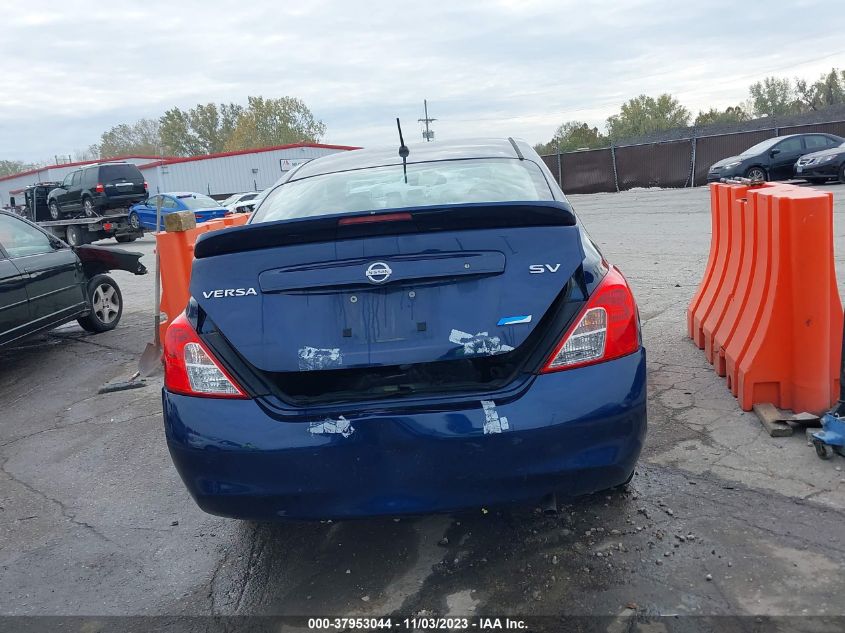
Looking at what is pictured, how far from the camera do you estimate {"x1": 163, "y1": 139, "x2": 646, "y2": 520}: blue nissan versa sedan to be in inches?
94.8

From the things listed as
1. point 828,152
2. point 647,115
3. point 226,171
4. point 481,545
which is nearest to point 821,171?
point 828,152

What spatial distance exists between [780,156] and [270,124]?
78078 mm

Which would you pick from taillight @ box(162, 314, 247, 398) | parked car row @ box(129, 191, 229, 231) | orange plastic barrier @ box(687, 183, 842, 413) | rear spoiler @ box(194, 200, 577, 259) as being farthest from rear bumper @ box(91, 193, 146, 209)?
rear spoiler @ box(194, 200, 577, 259)

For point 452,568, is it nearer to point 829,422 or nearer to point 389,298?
point 389,298

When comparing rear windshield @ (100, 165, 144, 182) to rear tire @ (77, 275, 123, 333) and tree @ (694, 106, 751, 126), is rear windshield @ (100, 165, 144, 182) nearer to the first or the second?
rear tire @ (77, 275, 123, 333)

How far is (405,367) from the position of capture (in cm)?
246

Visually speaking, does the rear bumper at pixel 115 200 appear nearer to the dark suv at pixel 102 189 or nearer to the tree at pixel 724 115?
the dark suv at pixel 102 189

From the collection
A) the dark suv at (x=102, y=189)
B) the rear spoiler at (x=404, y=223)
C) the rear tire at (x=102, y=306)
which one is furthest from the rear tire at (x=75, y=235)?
the rear spoiler at (x=404, y=223)

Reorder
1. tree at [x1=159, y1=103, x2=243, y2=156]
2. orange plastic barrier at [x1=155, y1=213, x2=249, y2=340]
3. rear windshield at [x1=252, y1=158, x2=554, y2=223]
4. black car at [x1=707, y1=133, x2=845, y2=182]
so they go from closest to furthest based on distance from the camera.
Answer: rear windshield at [x1=252, y1=158, x2=554, y2=223] < orange plastic barrier at [x1=155, y1=213, x2=249, y2=340] < black car at [x1=707, y1=133, x2=845, y2=182] < tree at [x1=159, y1=103, x2=243, y2=156]

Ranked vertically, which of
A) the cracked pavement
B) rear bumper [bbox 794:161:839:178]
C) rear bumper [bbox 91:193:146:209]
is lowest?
the cracked pavement

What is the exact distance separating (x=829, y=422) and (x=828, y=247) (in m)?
0.89

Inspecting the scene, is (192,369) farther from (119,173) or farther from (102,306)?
(119,173)

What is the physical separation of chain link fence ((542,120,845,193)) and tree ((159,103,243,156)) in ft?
248

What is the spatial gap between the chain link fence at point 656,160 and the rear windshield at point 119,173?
16.4m
